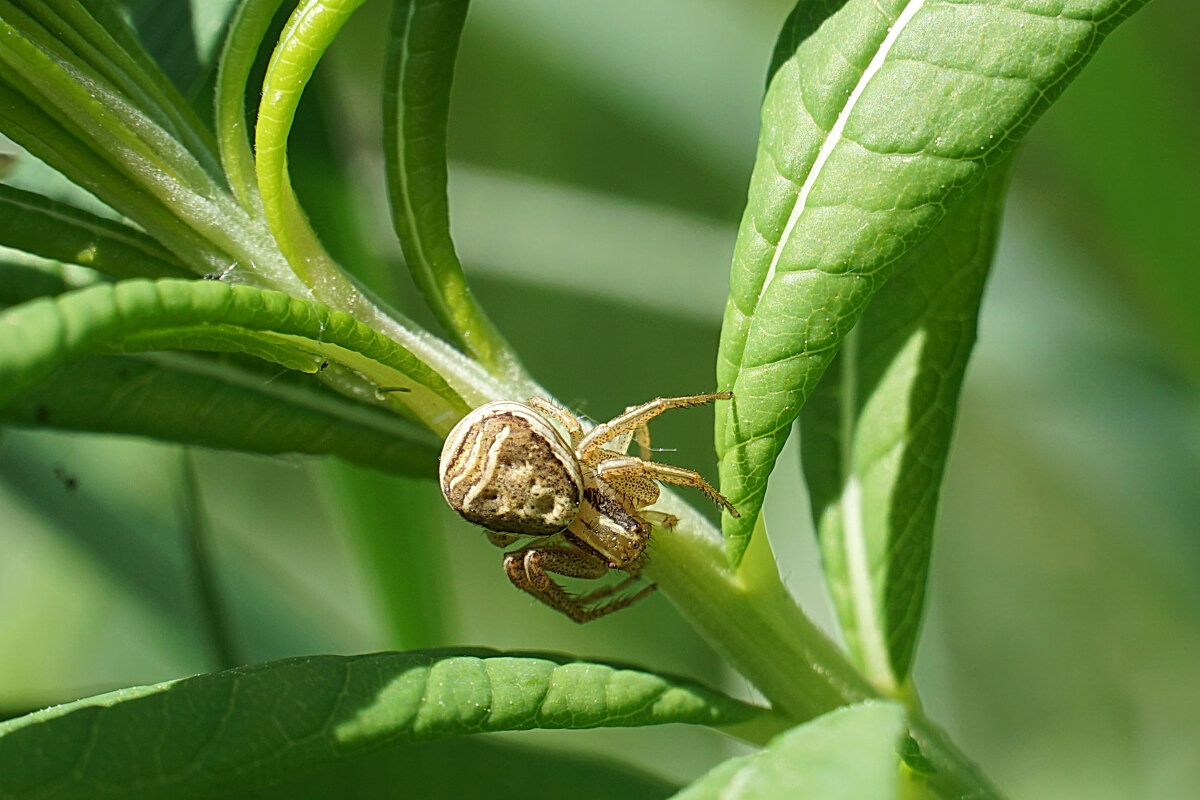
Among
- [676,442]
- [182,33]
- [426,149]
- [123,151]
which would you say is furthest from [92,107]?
[676,442]

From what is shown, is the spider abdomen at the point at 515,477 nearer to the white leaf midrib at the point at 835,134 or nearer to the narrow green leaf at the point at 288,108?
the narrow green leaf at the point at 288,108

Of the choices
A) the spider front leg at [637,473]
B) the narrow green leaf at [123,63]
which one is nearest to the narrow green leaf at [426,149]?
the narrow green leaf at [123,63]

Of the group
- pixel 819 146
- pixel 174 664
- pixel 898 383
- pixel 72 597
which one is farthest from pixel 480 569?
pixel 819 146

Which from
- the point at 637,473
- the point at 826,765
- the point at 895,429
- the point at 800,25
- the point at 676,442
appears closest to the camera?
the point at 826,765

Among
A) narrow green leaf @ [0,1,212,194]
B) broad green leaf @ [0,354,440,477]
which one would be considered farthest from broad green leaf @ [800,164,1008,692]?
narrow green leaf @ [0,1,212,194]

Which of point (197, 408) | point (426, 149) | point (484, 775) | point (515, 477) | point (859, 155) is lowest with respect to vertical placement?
point (484, 775)

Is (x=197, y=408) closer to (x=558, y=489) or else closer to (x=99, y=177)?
(x=99, y=177)

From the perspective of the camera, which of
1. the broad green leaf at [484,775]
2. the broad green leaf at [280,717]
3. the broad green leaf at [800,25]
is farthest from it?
the broad green leaf at [484,775]

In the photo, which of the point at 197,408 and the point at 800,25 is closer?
the point at 800,25
